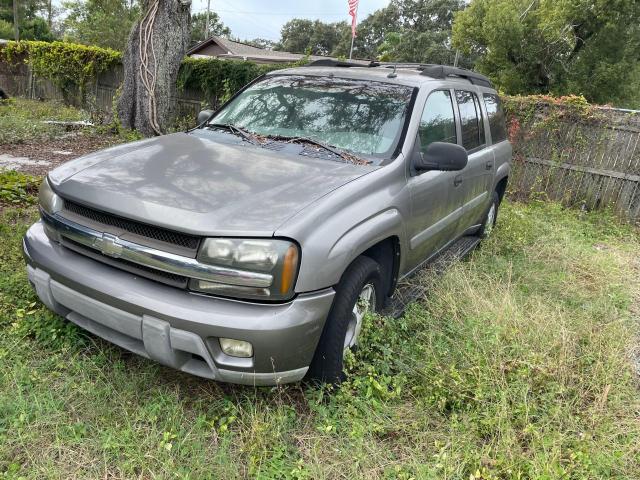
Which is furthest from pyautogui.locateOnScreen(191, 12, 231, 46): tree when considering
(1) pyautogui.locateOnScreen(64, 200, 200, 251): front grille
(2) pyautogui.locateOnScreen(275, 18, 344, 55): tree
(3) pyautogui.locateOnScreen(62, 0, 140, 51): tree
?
(1) pyautogui.locateOnScreen(64, 200, 200, 251): front grille

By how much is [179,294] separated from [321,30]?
63.8 metres

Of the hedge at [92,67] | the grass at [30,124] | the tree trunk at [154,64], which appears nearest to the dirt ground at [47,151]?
the grass at [30,124]

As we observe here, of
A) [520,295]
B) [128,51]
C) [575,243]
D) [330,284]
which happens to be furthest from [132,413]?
[128,51]

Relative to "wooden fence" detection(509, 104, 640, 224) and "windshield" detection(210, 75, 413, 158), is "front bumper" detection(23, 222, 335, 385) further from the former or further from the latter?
"wooden fence" detection(509, 104, 640, 224)

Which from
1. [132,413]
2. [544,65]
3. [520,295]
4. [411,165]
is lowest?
[132,413]

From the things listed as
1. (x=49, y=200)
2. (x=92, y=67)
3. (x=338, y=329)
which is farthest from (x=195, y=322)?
(x=92, y=67)

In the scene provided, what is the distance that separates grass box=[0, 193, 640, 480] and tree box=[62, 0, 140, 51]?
28.8m

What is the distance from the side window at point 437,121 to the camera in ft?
11.7

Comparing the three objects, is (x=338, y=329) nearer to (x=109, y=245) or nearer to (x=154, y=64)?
(x=109, y=245)

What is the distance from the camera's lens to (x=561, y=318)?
3.31 m

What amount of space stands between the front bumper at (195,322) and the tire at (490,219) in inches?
139

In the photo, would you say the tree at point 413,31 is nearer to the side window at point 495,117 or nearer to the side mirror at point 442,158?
the side window at point 495,117

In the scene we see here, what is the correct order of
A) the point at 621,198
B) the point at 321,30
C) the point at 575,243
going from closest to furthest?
the point at 575,243 < the point at 621,198 < the point at 321,30

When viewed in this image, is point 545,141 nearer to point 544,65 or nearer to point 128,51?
point 128,51
